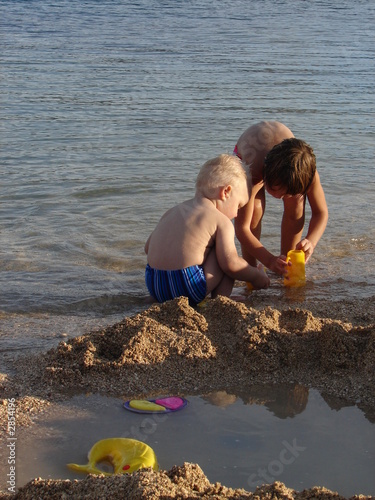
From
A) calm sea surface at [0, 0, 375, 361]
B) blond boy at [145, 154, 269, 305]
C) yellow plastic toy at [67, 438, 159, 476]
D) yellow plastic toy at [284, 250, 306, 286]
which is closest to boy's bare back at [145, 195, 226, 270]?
blond boy at [145, 154, 269, 305]

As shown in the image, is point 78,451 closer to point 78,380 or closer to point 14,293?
point 78,380

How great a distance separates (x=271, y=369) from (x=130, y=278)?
68.3 inches

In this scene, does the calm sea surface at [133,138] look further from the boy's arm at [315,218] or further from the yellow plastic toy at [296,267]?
the boy's arm at [315,218]

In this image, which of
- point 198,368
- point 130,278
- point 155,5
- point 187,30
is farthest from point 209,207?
point 155,5

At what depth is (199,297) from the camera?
4.06 metres

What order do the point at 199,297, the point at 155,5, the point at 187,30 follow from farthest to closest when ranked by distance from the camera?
the point at 155,5
the point at 187,30
the point at 199,297

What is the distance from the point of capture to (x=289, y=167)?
4164 millimetres

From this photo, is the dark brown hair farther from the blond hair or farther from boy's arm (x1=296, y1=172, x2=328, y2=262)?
boy's arm (x1=296, y1=172, x2=328, y2=262)

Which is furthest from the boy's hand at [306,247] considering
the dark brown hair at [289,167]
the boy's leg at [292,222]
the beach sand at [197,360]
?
the beach sand at [197,360]

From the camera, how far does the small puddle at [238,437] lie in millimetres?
2373

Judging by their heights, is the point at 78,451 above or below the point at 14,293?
above

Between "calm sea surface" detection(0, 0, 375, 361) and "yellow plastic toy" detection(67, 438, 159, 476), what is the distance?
1072mm

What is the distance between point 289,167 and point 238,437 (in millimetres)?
2014

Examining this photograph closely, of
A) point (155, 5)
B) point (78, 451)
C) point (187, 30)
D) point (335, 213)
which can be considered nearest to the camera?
point (78, 451)
